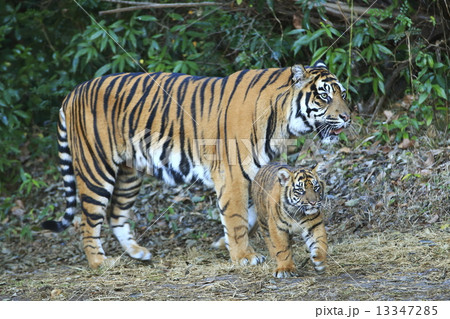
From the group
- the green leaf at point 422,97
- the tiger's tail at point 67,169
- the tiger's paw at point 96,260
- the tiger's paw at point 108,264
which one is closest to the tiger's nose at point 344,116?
the green leaf at point 422,97

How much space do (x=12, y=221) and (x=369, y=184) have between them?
4640mm

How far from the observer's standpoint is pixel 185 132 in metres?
6.22

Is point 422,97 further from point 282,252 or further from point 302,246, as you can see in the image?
point 282,252

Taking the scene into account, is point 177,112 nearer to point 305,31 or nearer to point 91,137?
point 91,137

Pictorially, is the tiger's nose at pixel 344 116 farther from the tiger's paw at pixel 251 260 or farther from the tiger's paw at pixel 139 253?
the tiger's paw at pixel 139 253

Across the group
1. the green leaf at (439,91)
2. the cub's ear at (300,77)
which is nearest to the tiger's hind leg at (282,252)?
the cub's ear at (300,77)

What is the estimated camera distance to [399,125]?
7.39m

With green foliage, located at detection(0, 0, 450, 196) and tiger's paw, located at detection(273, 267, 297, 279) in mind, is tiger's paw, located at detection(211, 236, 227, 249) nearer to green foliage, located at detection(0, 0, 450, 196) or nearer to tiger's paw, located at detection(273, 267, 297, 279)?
tiger's paw, located at detection(273, 267, 297, 279)

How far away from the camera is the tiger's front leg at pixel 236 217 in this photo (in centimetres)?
580

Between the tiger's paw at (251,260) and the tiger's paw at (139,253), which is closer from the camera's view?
the tiger's paw at (251,260)

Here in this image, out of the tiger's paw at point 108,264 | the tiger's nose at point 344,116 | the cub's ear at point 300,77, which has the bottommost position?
the tiger's paw at point 108,264

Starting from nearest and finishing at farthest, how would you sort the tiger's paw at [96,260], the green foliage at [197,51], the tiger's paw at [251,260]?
the tiger's paw at [251,260] < the tiger's paw at [96,260] < the green foliage at [197,51]

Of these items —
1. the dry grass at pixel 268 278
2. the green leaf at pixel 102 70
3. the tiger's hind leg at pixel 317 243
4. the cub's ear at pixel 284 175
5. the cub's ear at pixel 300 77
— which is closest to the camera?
the dry grass at pixel 268 278

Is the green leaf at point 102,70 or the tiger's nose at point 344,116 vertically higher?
the green leaf at point 102,70
